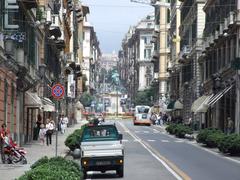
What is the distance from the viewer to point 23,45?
4212 cm

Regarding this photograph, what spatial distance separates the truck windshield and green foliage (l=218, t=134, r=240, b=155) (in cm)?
1278

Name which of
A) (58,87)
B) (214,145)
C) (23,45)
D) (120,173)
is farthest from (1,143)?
(214,145)

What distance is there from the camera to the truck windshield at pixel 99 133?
25.3m

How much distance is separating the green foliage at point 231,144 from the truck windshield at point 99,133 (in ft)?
41.9

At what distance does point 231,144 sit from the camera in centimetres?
3753

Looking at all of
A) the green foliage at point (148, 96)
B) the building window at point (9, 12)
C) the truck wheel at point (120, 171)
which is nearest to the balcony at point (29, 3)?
the building window at point (9, 12)

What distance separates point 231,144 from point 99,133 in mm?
13430

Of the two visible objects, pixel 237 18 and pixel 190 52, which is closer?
pixel 237 18

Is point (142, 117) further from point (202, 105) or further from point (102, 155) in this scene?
point (102, 155)

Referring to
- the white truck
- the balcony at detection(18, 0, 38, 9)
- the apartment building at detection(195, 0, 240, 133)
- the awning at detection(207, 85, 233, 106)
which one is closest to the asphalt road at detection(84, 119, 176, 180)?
the white truck

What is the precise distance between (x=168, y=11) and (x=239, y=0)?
7667 centimetres

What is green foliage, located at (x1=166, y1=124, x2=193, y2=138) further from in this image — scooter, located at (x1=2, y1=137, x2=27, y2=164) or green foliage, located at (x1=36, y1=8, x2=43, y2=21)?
scooter, located at (x1=2, y1=137, x2=27, y2=164)

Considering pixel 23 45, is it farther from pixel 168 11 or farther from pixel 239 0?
pixel 168 11

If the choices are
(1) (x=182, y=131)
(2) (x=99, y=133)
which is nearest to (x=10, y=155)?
(2) (x=99, y=133)
